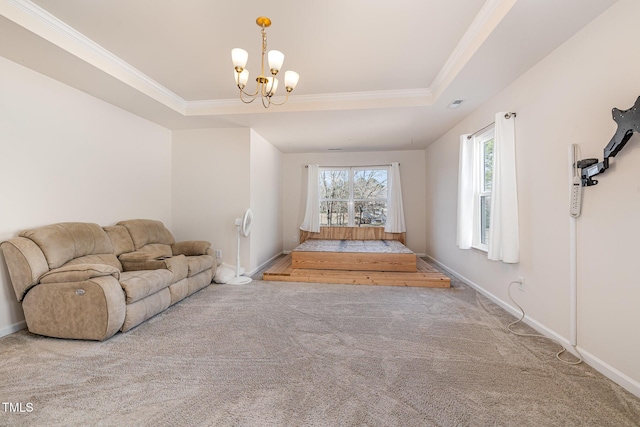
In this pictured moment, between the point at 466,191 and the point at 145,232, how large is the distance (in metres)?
4.29

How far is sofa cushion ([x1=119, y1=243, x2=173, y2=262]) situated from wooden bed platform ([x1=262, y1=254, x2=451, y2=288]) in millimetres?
1426

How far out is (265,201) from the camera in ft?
Answer: 17.0

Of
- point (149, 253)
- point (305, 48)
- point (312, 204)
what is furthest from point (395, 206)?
point (149, 253)

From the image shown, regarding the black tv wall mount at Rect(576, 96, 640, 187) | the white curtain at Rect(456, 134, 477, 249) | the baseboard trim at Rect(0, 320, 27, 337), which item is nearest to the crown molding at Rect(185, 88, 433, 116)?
the white curtain at Rect(456, 134, 477, 249)

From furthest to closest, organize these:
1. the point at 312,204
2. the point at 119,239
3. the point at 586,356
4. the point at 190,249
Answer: the point at 312,204 < the point at 190,249 < the point at 119,239 < the point at 586,356

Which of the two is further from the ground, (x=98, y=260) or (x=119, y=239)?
(x=119, y=239)

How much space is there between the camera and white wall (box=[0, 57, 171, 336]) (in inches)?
94.0

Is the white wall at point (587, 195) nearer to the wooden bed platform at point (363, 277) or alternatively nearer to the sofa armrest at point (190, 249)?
the wooden bed platform at point (363, 277)

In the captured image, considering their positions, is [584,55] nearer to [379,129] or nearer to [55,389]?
[379,129]

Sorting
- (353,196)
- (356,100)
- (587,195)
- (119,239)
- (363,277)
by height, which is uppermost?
(356,100)

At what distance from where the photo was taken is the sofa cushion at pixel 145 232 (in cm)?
341

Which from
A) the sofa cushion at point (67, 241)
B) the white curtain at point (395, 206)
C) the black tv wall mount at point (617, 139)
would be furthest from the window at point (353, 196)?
the black tv wall mount at point (617, 139)

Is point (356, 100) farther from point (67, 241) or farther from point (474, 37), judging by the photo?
point (67, 241)

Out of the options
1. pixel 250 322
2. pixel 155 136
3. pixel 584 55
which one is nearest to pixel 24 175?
pixel 155 136
